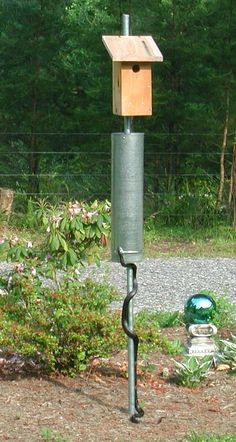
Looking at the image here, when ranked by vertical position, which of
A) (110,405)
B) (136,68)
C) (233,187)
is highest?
(136,68)

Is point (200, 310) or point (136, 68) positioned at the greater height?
point (136, 68)

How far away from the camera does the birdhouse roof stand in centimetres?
516

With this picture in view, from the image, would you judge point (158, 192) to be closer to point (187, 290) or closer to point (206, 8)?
point (206, 8)

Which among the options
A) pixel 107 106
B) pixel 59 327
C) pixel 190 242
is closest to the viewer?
pixel 59 327

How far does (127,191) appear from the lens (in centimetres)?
509

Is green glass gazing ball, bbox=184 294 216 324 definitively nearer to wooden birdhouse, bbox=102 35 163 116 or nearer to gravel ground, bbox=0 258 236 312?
wooden birdhouse, bbox=102 35 163 116

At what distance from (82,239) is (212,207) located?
6.99 meters

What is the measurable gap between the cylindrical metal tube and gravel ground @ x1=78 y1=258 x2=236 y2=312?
3016mm

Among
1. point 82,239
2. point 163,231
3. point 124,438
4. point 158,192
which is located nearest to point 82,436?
point 124,438

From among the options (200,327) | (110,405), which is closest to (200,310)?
(200,327)

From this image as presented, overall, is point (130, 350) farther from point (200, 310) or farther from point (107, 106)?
point (107, 106)

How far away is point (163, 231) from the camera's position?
12.5 m

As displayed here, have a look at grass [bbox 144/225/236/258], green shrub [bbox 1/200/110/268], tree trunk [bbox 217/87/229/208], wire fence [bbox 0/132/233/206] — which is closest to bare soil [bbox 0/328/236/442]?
green shrub [bbox 1/200/110/268]

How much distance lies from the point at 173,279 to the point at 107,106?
4474 mm
